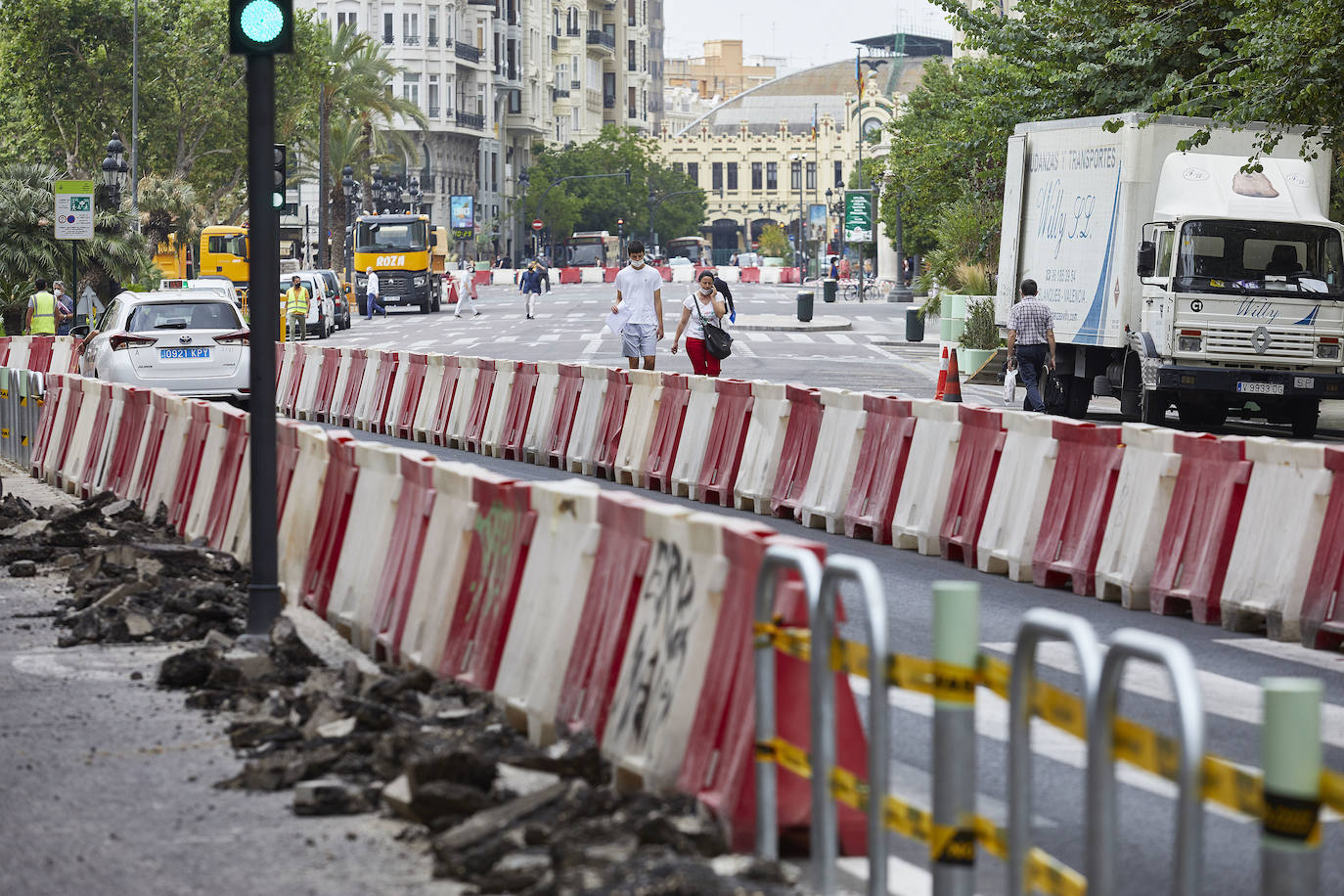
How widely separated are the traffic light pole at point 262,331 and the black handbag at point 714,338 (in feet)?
41.2

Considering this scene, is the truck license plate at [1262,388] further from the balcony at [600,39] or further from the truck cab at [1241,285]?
the balcony at [600,39]

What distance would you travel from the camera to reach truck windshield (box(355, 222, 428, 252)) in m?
69.3

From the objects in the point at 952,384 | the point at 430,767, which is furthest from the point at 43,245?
the point at 430,767

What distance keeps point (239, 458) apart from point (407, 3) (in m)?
105

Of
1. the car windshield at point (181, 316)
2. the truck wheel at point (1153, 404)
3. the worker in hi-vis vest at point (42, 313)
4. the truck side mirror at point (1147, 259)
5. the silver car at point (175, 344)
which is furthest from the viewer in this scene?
the worker in hi-vis vest at point (42, 313)

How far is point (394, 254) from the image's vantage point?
228 feet

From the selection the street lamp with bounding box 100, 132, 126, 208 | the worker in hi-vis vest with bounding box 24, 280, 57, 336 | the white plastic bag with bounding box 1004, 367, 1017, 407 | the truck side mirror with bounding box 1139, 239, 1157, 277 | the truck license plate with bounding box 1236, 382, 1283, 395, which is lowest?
the white plastic bag with bounding box 1004, 367, 1017, 407

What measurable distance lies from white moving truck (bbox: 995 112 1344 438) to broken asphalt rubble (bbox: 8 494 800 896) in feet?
49.2

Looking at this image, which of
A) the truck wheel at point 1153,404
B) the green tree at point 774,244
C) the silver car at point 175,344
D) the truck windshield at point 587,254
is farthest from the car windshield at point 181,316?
the green tree at point 774,244

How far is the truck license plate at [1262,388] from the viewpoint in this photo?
23359mm

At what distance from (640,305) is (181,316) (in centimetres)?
551

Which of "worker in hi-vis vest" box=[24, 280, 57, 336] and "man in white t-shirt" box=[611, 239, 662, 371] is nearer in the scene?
"man in white t-shirt" box=[611, 239, 662, 371]

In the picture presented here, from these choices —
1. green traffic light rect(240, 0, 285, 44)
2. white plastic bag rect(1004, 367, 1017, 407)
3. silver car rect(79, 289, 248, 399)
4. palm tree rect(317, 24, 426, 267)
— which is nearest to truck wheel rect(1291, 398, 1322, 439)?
white plastic bag rect(1004, 367, 1017, 407)

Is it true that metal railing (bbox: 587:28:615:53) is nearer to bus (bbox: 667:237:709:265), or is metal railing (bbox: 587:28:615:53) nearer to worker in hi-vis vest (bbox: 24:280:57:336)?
bus (bbox: 667:237:709:265)
